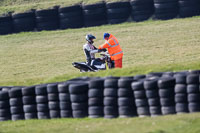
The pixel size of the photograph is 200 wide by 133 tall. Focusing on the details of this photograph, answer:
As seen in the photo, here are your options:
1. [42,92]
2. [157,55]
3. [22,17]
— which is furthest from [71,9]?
[42,92]

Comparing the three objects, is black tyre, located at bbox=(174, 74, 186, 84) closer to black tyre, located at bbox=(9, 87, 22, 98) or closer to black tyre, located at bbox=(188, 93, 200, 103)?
black tyre, located at bbox=(188, 93, 200, 103)

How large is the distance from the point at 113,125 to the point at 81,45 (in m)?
16.7

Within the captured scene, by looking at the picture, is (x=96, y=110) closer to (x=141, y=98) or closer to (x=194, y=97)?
(x=141, y=98)

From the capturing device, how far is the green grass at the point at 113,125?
10375 millimetres

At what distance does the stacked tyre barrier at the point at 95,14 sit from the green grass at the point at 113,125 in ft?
55.6

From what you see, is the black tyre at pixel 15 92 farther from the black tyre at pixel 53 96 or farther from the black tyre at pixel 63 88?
the black tyre at pixel 63 88

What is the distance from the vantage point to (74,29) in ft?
104

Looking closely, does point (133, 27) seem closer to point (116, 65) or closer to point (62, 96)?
point (116, 65)

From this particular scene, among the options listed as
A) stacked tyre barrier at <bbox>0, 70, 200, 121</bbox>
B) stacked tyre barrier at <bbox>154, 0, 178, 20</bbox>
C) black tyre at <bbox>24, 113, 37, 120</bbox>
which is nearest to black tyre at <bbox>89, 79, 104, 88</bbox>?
stacked tyre barrier at <bbox>0, 70, 200, 121</bbox>

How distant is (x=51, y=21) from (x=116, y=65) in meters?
14.4

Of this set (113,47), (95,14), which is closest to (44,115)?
(113,47)

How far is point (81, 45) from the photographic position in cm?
2795

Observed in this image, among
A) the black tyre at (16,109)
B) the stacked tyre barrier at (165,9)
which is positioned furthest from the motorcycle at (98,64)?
the stacked tyre barrier at (165,9)

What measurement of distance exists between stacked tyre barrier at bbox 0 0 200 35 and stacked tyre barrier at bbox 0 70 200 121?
52.4ft
